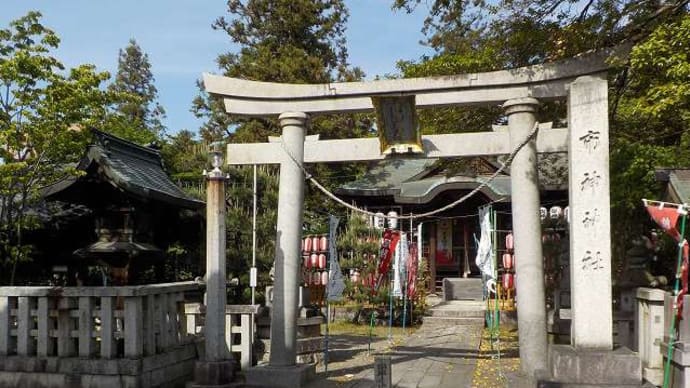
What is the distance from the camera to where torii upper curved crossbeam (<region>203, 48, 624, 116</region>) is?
867cm

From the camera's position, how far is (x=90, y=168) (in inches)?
469

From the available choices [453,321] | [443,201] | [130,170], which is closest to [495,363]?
[453,321]

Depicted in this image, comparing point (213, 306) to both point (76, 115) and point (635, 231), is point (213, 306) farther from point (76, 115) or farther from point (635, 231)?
point (635, 231)

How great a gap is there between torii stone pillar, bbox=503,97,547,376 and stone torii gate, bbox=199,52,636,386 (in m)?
0.01

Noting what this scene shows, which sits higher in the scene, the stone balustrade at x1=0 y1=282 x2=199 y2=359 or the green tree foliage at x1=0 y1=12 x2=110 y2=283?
the green tree foliage at x1=0 y1=12 x2=110 y2=283

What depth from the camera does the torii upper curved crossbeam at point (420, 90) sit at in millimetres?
8672

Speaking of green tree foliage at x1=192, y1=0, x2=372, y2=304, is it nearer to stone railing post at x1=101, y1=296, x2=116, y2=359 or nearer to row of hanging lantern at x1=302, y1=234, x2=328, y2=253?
row of hanging lantern at x1=302, y1=234, x2=328, y2=253

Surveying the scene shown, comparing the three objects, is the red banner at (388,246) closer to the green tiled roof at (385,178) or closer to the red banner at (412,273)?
the red banner at (412,273)

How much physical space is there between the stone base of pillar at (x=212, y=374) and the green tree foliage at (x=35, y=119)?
4176 millimetres

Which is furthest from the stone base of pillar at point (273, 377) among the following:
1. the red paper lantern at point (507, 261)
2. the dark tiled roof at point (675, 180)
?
the red paper lantern at point (507, 261)

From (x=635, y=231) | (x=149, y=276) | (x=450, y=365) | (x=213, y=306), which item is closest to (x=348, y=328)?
(x=149, y=276)

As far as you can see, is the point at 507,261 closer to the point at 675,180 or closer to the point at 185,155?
the point at 675,180

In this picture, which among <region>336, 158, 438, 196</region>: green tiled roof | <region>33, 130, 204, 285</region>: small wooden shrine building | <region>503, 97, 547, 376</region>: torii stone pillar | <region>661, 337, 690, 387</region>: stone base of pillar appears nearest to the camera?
<region>661, 337, 690, 387</region>: stone base of pillar

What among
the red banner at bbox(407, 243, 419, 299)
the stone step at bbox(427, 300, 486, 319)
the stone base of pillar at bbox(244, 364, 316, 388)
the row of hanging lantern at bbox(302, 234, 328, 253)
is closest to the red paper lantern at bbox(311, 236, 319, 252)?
the row of hanging lantern at bbox(302, 234, 328, 253)
